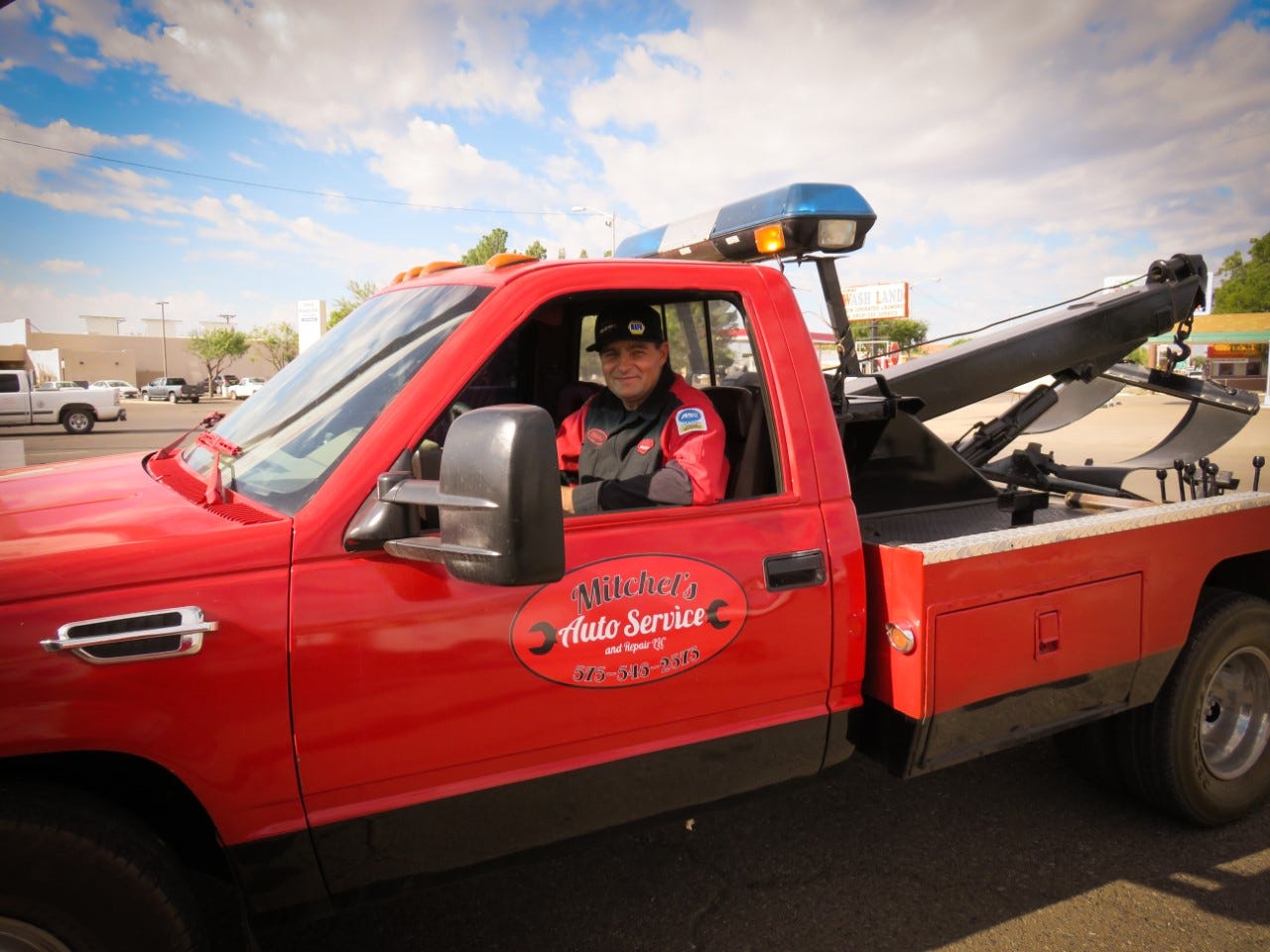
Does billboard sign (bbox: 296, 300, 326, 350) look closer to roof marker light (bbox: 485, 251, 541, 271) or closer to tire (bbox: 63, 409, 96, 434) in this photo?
tire (bbox: 63, 409, 96, 434)

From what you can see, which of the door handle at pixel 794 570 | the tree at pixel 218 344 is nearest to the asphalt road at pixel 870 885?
the door handle at pixel 794 570

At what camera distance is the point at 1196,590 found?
9.70 feet

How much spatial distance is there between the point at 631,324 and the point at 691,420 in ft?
1.28

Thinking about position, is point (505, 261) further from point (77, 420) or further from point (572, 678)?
point (77, 420)

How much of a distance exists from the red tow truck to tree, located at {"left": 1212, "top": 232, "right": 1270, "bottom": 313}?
6675 centimetres

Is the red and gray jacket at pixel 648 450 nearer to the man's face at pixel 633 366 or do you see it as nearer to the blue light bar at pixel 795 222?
the man's face at pixel 633 366

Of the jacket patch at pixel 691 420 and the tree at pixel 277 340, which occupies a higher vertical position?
the tree at pixel 277 340

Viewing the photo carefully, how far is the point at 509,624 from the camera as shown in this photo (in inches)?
76.6

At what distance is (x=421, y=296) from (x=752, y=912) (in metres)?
2.08

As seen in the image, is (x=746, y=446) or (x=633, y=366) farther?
(x=633, y=366)

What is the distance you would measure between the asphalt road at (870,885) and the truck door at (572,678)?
0.16 metres

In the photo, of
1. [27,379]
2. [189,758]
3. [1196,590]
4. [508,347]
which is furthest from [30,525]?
[27,379]

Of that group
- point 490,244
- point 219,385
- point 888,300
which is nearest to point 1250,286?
point 888,300

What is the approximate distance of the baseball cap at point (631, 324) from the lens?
2.70 m
